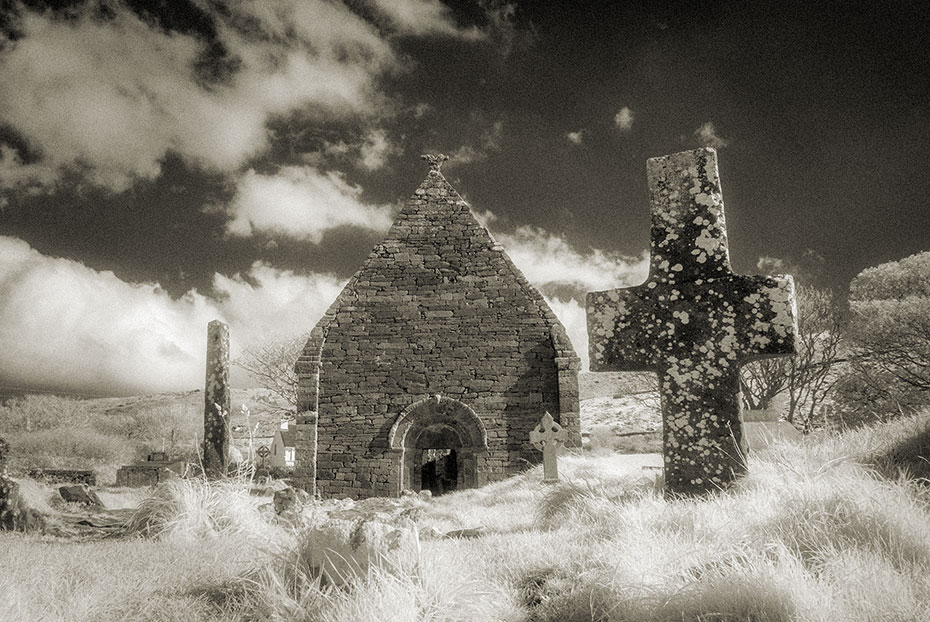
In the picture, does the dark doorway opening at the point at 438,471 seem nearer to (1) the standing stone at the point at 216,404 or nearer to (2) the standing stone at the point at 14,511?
(1) the standing stone at the point at 216,404

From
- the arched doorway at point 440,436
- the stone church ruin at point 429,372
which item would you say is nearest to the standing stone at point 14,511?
the stone church ruin at point 429,372

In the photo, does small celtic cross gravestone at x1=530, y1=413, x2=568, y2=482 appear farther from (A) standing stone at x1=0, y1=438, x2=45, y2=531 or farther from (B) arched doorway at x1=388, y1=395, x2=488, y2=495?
(A) standing stone at x1=0, y1=438, x2=45, y2=531

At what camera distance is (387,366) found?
44.2ft

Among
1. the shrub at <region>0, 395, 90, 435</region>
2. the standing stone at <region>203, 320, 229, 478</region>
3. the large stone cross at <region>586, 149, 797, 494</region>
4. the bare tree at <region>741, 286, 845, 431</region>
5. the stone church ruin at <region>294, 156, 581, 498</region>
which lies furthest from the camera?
the shrub at <region>0, 395, 90, 435</region>

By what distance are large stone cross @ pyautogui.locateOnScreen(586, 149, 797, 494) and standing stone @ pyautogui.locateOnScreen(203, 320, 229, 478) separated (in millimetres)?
6624

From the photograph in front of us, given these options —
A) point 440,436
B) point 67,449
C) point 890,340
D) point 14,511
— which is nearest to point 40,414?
point 67,449

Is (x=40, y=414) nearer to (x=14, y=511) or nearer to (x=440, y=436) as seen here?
(x=440, y=436)

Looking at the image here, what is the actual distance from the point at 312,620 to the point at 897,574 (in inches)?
114

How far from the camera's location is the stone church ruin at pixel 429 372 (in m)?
12.8

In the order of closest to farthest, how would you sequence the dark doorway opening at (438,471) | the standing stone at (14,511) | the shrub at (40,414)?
the standing stone at (14,511) → the dark doorway opening at (438,471) → the shrub at (40,414)

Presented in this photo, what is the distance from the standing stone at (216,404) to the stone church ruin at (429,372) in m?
3.64

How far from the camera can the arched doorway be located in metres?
12.8

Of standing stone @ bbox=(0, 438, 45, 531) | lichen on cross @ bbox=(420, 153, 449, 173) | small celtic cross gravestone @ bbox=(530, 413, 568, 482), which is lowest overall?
standing stone @ bbox=(0, 438, 45, 531)

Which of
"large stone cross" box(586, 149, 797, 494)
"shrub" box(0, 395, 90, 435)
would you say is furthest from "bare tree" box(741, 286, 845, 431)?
"shrub" box(0, 395, 90, 435)
